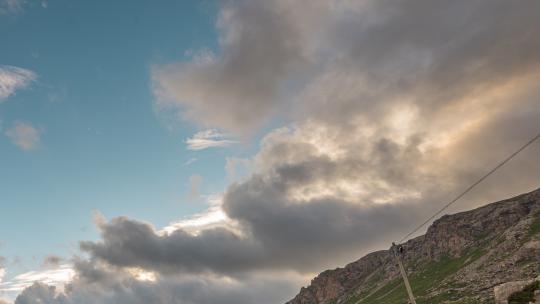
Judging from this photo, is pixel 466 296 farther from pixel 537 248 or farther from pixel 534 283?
pixel 534 283

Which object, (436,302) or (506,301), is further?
(436,302)

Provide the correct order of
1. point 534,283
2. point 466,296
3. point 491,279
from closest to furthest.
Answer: point 534,283 → point 466,296 → point 491,279

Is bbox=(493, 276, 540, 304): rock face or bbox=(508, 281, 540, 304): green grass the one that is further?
bbox=(493, 276, 540, 304): rock face

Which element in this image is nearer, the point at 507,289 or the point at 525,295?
the point at 525,295

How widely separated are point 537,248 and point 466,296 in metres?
52.5

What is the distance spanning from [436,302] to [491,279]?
32.9 meters

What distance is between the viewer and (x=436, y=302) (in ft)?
646

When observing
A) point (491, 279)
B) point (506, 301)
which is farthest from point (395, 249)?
point (491, 279)

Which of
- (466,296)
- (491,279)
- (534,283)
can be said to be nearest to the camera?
(534,283)

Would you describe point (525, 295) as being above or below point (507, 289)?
below

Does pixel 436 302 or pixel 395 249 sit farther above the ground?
pixel 395 249

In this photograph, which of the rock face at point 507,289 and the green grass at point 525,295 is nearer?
the green grass at point 525,295

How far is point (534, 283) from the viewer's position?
1935 inches

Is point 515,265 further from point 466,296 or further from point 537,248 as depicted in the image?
point 466,296
